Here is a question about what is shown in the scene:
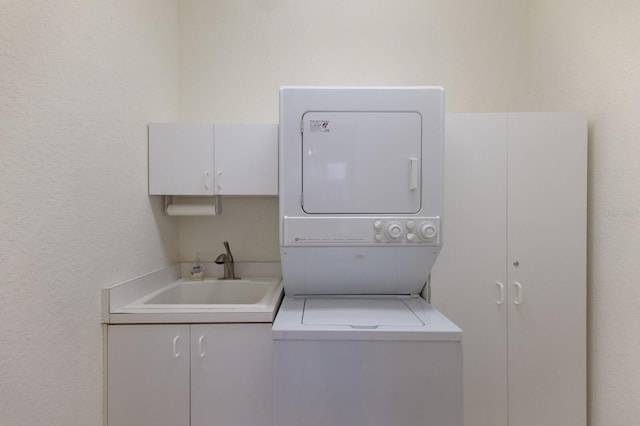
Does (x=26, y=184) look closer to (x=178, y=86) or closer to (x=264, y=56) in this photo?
(x=178, y=86)

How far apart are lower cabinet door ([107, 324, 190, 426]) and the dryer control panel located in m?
0.76

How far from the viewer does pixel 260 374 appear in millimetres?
1501

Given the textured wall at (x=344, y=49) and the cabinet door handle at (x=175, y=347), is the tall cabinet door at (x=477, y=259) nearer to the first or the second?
the textured wall at (x=344, y=49)

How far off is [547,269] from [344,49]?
200 cm

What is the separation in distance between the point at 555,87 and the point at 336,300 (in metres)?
2.01

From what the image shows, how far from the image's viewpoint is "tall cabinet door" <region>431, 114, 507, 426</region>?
1.68 metres

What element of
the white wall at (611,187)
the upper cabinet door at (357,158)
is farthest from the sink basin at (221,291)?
the white wall at (611,187)

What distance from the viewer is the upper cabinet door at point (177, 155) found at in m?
1.85

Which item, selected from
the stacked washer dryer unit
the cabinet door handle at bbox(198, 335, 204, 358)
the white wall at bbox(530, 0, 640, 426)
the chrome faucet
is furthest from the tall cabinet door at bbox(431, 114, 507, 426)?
the chrome faucet

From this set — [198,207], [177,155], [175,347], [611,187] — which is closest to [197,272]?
[198,207]

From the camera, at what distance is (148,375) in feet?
4.87

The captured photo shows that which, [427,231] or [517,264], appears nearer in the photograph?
[427,231]

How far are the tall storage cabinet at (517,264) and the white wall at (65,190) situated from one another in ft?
5.85

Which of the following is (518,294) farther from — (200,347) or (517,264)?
(200,347)
